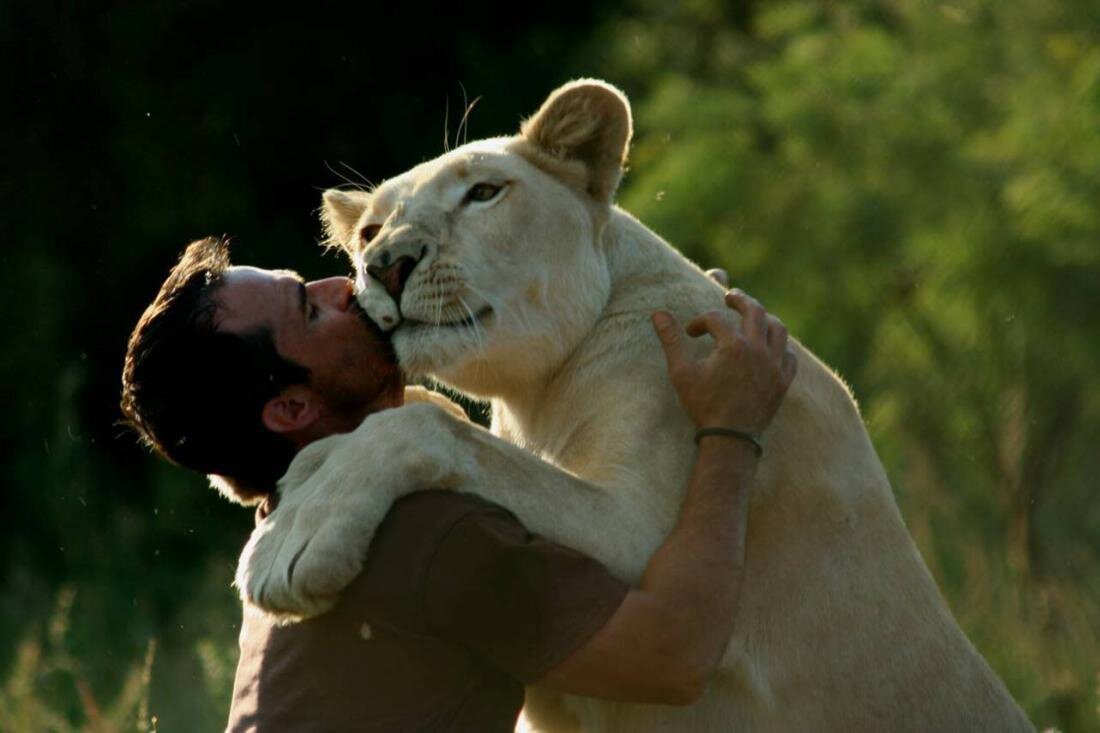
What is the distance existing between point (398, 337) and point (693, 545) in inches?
32.9

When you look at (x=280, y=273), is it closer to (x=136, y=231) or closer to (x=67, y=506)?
(x=67, y=506)

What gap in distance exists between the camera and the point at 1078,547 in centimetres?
756

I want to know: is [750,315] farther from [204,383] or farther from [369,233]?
[204,383]

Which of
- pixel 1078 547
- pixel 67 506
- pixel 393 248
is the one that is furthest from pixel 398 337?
pixel 67 506

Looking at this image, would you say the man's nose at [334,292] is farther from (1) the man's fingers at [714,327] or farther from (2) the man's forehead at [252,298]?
(1) the man's fingers at [714,327]

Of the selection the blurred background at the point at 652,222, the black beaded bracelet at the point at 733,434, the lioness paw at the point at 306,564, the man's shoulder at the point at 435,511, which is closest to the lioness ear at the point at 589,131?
the black beaded bracelet at the point at 733,434

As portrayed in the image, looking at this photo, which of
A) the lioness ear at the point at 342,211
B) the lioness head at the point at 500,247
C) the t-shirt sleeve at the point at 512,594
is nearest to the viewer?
the t-shirt sleeve at the point at 512,594

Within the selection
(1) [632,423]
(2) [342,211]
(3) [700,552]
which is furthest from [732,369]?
(2) [342,211]

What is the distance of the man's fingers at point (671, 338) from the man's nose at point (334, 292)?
0.67 meters

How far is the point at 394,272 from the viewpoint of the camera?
3.87m

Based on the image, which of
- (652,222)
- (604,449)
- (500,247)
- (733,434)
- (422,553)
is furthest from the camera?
(652,222)

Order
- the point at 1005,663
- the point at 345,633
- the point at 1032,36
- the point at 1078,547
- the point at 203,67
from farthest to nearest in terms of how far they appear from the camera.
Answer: the point at 203,67
the point at 1032,36
the point at 1078,547
the point at 1005,663
the point at 345,633

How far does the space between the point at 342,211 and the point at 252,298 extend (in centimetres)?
64

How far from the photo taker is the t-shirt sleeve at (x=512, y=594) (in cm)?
322
